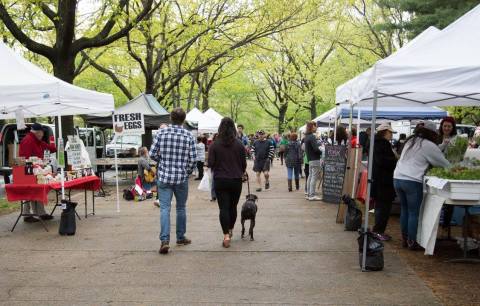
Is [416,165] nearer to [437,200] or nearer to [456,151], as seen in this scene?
[437,200]

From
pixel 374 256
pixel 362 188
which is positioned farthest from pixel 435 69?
pixel 362 188

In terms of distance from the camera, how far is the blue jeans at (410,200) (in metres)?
7.15

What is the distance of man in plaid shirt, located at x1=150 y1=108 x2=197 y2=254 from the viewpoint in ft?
24.0

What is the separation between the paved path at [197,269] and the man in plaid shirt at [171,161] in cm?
51

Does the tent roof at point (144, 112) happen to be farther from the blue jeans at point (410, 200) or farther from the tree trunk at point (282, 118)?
the tree trunk at point (282, 118)

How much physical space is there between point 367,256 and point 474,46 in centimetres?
281

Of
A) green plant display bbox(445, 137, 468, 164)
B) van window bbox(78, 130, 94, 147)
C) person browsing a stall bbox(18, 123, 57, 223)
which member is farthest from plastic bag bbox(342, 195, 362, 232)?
van window bbox(78, 130, 94, 147)

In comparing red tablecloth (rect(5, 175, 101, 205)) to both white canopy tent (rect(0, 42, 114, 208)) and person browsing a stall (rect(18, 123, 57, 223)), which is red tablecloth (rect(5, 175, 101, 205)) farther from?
person browsing a stall (rect(18, 123, 57, 223))

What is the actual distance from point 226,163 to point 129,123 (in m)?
5.22

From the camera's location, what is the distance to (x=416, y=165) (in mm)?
7105

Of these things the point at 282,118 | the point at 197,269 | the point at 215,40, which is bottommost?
the point at 197,269

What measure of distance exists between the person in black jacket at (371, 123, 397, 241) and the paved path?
22.3 inches

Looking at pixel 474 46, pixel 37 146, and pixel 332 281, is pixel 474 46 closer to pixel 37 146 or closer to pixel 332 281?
pixel 332 281

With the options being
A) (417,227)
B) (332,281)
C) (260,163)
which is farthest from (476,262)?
(260,163)
